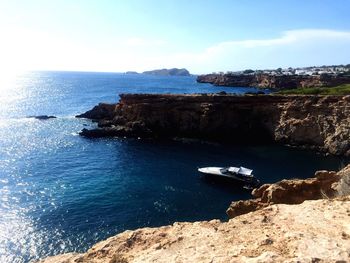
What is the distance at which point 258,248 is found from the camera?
1209cm

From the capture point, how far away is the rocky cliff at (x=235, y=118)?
7438 cm

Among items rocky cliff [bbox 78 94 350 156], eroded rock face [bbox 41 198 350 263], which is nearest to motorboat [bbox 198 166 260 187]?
rocky cliff [bbox 78 94 350 156]

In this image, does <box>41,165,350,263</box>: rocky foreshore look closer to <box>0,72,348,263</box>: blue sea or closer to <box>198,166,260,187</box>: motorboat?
<box>0,72,348,263</box>: blue sea

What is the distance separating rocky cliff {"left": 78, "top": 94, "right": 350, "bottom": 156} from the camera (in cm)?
7438

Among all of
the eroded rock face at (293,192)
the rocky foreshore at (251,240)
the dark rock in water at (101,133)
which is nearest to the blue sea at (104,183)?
the dark rock in water at (101,133)

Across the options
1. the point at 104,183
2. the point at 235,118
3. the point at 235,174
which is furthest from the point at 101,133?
the point at 235,174

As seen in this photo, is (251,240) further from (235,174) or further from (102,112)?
(102,112)

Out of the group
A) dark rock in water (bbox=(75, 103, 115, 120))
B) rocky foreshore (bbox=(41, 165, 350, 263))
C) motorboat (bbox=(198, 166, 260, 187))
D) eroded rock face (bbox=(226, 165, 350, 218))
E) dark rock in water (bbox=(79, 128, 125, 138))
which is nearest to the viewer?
rocky foreshore (bbox=(41, 165, 350, 263))

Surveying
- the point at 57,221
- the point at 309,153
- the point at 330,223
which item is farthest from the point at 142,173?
the point at 330,223

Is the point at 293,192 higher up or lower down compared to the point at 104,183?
higher up

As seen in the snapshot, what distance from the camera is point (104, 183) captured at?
52.3 meters

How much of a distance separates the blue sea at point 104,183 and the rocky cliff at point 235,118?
556 centimetres

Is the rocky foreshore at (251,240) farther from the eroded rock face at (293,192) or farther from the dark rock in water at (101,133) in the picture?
the dark rock in water at (101,133)

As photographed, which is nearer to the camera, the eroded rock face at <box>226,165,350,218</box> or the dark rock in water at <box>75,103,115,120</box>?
the eroded rock face at <box>226,165,350,218</box>
